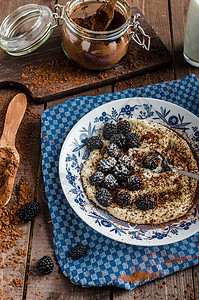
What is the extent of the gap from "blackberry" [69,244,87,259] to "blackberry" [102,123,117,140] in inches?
25.2

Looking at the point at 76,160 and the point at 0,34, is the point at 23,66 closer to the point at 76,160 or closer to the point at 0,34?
the point at 0,34

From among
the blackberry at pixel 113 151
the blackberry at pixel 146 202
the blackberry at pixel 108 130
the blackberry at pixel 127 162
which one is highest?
the blackberry at pixel 108 130

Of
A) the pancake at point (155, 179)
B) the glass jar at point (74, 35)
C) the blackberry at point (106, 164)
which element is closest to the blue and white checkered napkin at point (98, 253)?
the pancake at point (155, 179)

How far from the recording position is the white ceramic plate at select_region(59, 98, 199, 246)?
1825mm

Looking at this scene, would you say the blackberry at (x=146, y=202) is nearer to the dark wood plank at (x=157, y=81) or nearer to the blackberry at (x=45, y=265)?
the dark wood plank at (x=157, y=81)

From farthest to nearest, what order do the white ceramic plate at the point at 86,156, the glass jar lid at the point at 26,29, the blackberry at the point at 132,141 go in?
the glass jar lid at the point at 26,29 < the blackberry at the point at 132,141 < the white ceramic plate at the point at 86,156

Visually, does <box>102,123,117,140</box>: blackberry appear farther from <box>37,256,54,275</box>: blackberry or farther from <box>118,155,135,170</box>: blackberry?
<box>37,256,54,275</box>: blackberry

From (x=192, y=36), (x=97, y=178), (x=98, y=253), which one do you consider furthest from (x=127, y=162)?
(x=192, y=36)

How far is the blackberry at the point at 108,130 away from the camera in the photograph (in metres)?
2.10

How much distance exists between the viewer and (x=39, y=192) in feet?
6.86

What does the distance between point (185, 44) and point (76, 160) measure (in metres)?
1.15

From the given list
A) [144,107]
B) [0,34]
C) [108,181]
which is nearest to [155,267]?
[108,181]

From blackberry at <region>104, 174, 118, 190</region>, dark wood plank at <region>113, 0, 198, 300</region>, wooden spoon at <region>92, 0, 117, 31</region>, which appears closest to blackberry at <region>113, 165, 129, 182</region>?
blackberry at <region>104, 174, 118, 190</region>

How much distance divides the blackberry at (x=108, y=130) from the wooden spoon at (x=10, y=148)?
1.73 ft
